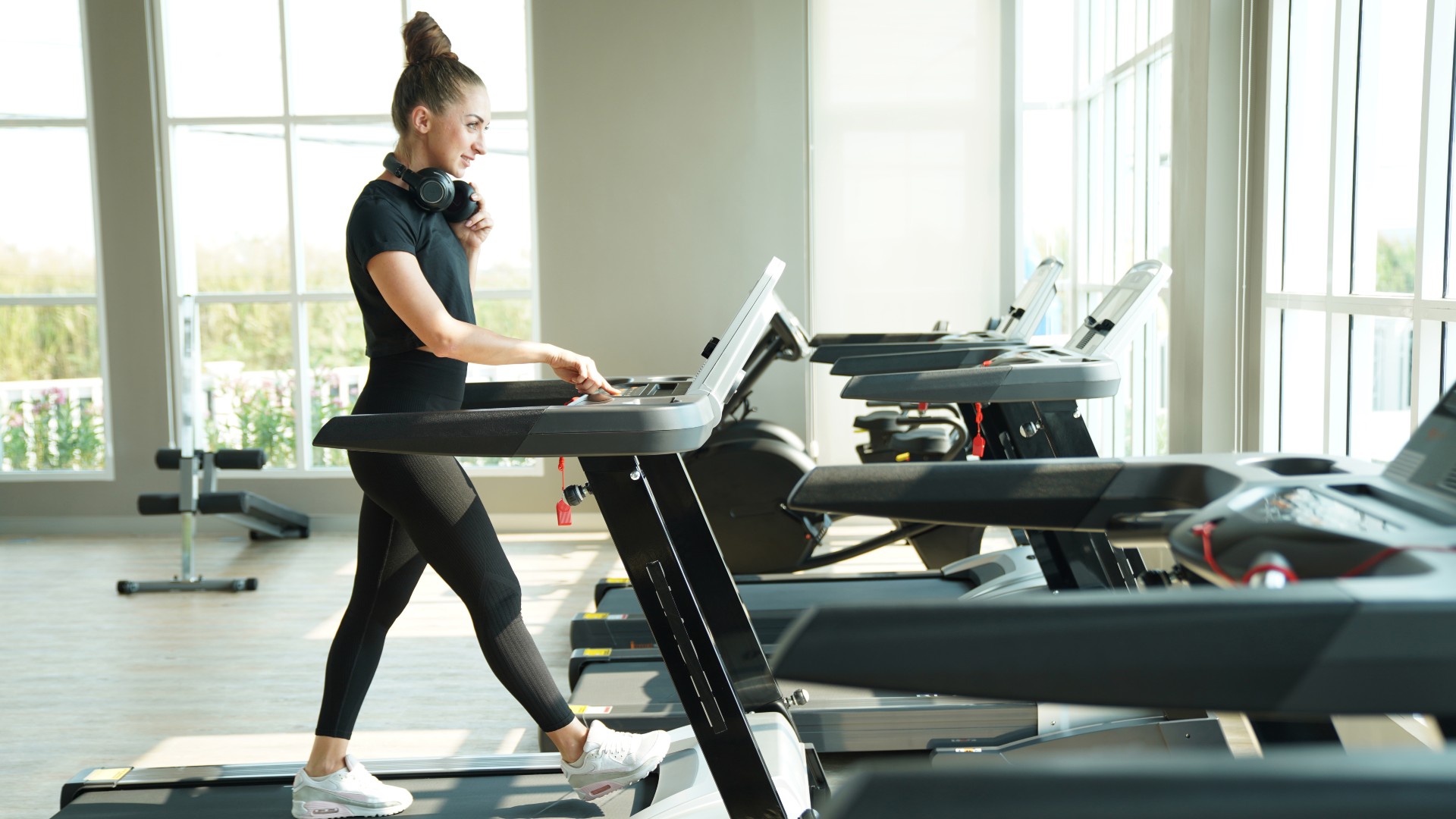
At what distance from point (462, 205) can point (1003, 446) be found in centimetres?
146

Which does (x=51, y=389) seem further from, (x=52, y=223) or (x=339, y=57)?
(x=339, y=57)

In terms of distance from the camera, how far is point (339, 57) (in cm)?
561

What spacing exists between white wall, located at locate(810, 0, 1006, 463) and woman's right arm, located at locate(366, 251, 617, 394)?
3.53m

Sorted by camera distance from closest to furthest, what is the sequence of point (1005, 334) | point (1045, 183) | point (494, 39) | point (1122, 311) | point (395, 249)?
point (395, 249)
point (1122, 311)
point (1005, 334)
point (1045, 183)
point (494, 39)

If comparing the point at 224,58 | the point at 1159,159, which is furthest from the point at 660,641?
the point at 224,58

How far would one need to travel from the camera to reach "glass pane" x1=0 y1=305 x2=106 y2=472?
5766mm

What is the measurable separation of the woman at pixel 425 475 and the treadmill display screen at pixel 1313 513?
1267 millimetres

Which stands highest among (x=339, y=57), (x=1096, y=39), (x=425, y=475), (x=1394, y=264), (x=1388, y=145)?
(x=339, y=57)

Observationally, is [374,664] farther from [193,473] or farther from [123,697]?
[193,473]

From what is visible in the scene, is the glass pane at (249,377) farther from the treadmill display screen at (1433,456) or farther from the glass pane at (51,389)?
the treadmill display screen at (1433,456)

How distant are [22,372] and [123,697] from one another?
→ 3346 millimetres

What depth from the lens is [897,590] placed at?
3.60 m

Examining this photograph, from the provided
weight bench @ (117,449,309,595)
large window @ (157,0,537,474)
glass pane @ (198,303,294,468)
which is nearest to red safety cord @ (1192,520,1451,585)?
weight bench @ (117,449,309,595)

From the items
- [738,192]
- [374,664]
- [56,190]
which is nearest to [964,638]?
[374,664]
